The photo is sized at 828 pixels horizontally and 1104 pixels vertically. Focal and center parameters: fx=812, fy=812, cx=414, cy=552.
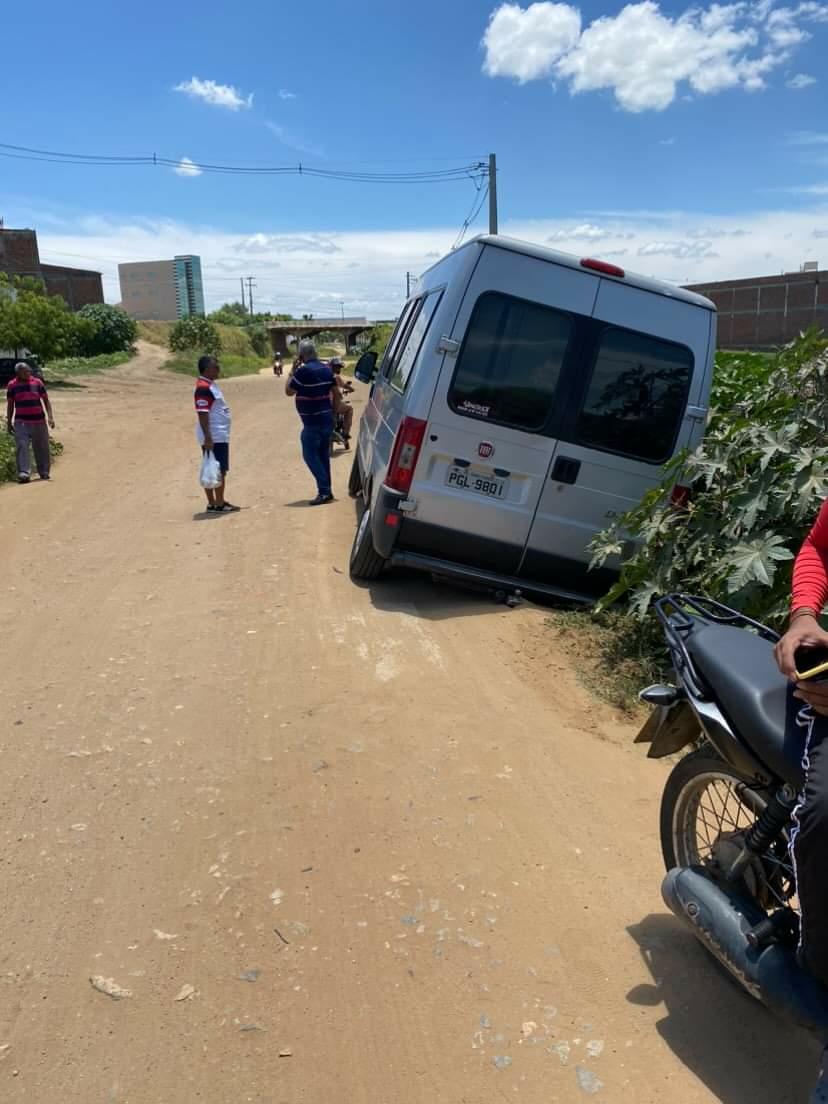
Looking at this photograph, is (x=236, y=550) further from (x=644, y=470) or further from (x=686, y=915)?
(x=686, y=915)

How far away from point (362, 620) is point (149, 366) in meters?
38.8

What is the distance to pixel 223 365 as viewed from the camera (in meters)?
51.6

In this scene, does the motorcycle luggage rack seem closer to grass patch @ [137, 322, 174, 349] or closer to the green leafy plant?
the green leafy plant

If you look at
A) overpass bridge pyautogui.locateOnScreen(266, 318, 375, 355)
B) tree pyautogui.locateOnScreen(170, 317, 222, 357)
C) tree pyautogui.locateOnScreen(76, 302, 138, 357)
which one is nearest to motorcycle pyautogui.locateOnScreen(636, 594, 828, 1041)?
tree pyautogui.locateOnScreen(76, 302, 138, 357)

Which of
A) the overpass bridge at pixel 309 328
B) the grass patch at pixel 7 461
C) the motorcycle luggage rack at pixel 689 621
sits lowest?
the overpass bridge at pixel 309 328

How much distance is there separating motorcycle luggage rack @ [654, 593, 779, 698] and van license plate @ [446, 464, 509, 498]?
110 inches

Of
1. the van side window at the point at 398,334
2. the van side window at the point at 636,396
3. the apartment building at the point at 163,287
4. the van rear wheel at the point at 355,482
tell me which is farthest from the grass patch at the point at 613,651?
the apartment building at the point at 163,287

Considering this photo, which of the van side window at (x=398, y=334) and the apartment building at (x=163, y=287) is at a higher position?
the van side window at (x=398, y=334)

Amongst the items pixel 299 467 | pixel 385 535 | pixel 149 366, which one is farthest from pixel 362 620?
pixel 149 366

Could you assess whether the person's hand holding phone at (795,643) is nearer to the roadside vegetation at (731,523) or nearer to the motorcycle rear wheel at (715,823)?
the motorcycle rear wheel at (715,823)

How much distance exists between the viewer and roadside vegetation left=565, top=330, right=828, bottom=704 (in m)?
4.30

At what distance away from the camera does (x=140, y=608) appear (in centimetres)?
578

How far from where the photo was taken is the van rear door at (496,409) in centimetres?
537

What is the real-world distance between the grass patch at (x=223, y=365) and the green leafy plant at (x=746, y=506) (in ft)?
126
